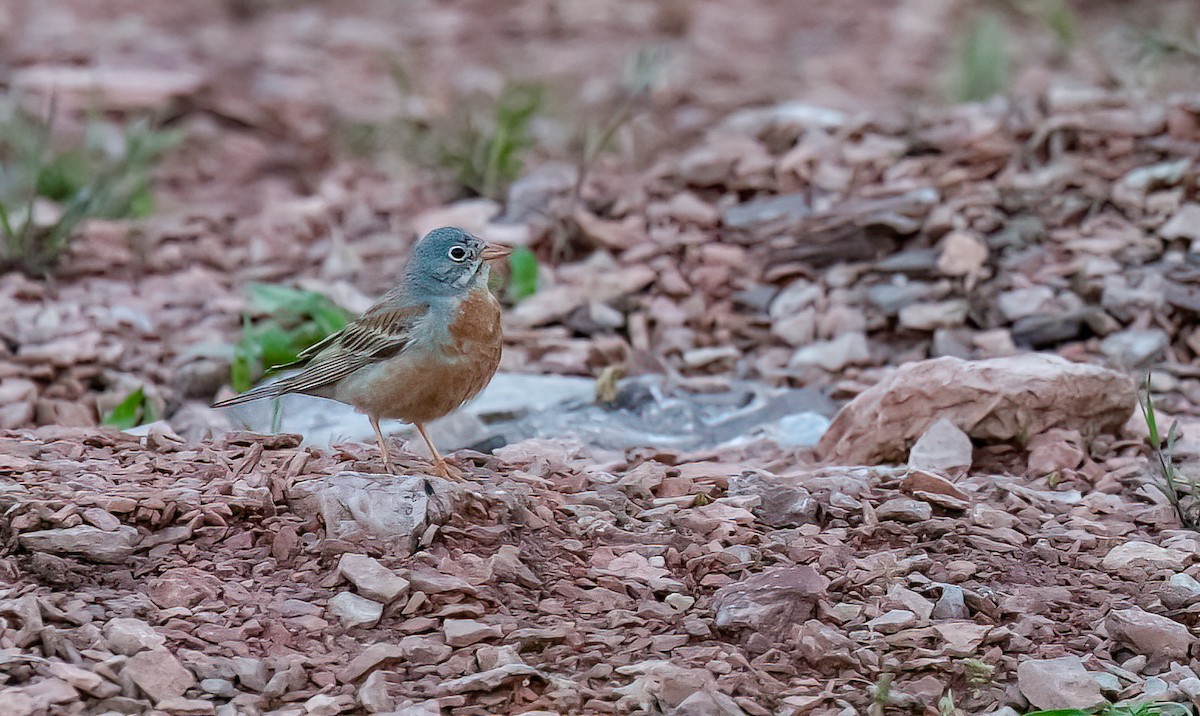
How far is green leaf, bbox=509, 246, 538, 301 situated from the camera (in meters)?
7.66

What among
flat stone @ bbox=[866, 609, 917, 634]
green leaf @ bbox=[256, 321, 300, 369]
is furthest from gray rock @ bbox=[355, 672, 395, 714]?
green leaf @ bbox=[256, 321, 300, 369]

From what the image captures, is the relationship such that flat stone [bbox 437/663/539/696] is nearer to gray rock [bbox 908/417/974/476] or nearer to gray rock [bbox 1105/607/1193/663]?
gray rock [bbox 1105/607/1193/663]

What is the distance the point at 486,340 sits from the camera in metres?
5.12

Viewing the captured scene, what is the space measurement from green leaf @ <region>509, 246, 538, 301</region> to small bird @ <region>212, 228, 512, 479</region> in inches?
88.6

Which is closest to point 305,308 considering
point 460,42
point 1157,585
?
point 1157,585

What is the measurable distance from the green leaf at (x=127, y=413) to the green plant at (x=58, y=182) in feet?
6.28

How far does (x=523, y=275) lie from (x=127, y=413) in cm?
216

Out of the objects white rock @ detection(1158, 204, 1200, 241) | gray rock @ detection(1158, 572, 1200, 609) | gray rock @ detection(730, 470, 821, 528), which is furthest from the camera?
white rock @ detection(1158, 204, 1200, 241)

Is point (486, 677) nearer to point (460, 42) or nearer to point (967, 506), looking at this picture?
point (967, 506)

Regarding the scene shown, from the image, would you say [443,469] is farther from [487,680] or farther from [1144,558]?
[1144,558]

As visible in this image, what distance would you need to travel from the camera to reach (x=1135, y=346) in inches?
264

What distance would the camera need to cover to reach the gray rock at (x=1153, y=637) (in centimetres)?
414

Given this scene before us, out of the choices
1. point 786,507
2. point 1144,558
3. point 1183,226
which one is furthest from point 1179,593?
point 1183,226

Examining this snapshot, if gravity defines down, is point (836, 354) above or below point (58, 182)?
below
